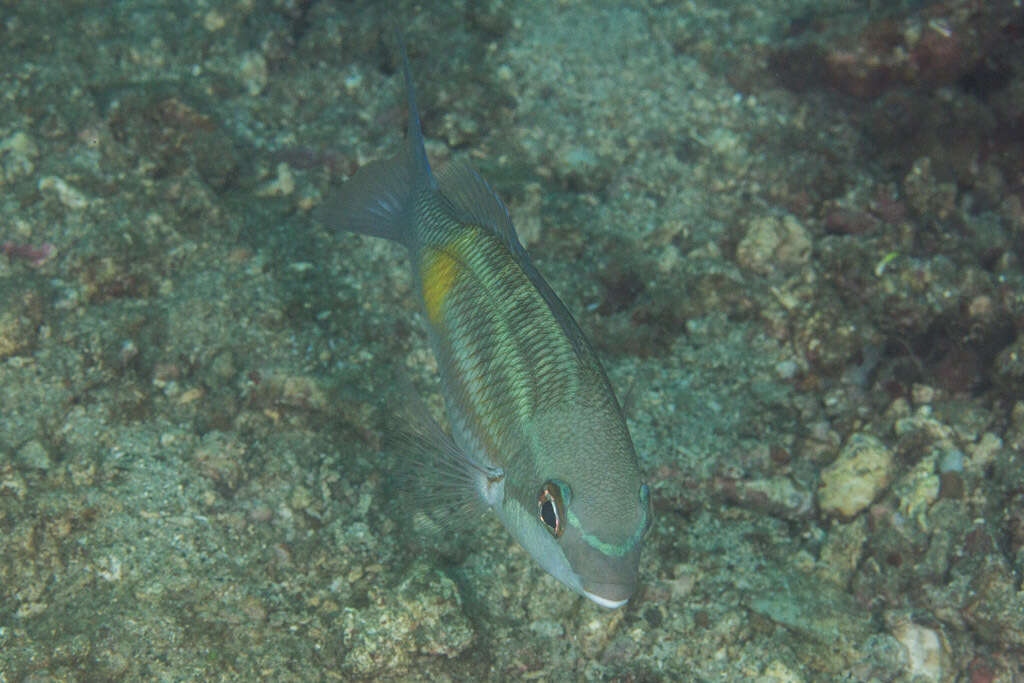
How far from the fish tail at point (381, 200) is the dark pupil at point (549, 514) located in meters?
1.53

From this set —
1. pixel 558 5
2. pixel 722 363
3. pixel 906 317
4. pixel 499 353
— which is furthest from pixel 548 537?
pixel 558 5

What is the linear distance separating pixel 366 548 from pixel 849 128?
534 cm

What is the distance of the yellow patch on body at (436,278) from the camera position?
3.11 m

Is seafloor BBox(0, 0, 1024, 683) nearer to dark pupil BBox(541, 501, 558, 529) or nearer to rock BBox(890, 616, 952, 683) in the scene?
rock BBox(890, 616, 952, 683)

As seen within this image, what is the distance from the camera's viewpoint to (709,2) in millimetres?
7254

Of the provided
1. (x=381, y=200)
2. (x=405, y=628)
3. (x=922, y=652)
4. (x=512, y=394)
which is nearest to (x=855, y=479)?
(x=922, y=652)

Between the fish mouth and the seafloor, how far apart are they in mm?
1253

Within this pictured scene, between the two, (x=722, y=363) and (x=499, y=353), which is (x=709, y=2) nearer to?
(x=722, y=363)

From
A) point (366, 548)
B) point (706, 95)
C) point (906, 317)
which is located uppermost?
point (706, 95)

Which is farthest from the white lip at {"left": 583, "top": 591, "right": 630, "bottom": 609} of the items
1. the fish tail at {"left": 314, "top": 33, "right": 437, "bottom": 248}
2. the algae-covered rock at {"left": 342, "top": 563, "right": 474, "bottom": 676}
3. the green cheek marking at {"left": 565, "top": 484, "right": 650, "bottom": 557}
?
the fish tail at {"left": 314, "top": 33, "right": 437, "bottom": 248}

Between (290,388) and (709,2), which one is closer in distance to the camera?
(290,388)

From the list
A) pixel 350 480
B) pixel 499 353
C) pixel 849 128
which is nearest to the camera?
pixel 499 353

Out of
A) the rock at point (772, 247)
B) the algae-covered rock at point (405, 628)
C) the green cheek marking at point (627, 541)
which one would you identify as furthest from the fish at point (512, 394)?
the rock at point (772, 247)

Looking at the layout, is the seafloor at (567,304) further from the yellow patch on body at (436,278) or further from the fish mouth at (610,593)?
the fish mouth at (610,593)
